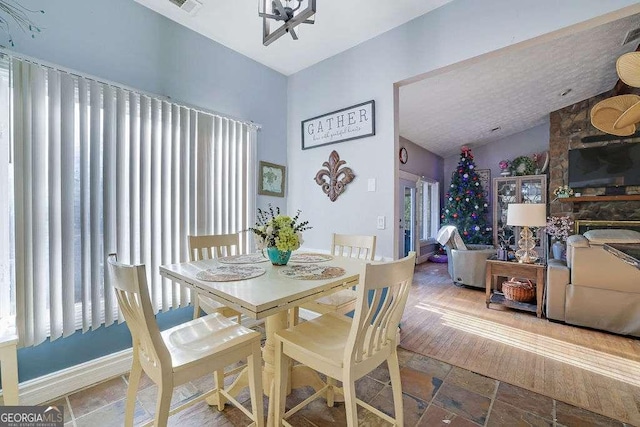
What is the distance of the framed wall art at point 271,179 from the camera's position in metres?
2.92

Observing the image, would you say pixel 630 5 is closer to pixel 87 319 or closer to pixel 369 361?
pixel 369 361

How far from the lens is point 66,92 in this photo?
5.61 ft

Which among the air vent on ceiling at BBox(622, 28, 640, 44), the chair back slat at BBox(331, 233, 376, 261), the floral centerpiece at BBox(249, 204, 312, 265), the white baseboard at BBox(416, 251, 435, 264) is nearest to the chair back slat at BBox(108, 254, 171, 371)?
the floral centerpiece at BBox(249, 204, 312, 265)

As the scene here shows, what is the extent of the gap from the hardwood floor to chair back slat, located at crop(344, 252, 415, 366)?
1251mm

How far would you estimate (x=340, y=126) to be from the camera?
Answer: 2709 millimetres

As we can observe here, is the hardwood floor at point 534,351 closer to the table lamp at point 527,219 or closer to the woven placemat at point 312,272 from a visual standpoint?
the table lamp at point 527,219

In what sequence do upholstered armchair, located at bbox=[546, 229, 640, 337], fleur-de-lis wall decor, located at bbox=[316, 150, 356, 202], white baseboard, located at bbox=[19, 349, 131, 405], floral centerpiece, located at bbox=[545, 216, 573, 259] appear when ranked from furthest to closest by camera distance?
1. floral centerpiece, located at bbox=[545, 216, 573, 259]
2. fleur-de-lis wall decor, located at bbox=[316, 150, 356, 202]
3. upholstered armchair, located at bbox=[546, 229, 640, 337]
4. white baseboard, located at bbox=[19, 349, 131, 405]

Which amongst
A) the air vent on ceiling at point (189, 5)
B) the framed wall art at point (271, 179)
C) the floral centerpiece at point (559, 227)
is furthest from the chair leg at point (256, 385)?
the floral centerpiece at point (559, 227)

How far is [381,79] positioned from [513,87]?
300 cm

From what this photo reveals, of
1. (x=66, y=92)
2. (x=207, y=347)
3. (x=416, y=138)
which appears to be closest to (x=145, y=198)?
(x=66, y=92)

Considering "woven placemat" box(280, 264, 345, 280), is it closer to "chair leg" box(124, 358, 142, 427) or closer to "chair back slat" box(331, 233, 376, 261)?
"chair back slat" box(331, 233, 376, 261)

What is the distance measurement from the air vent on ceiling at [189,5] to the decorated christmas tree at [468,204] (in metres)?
5.95

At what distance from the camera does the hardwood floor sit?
69.3 inches

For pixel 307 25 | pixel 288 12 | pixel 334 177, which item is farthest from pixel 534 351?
pixel 307 25
